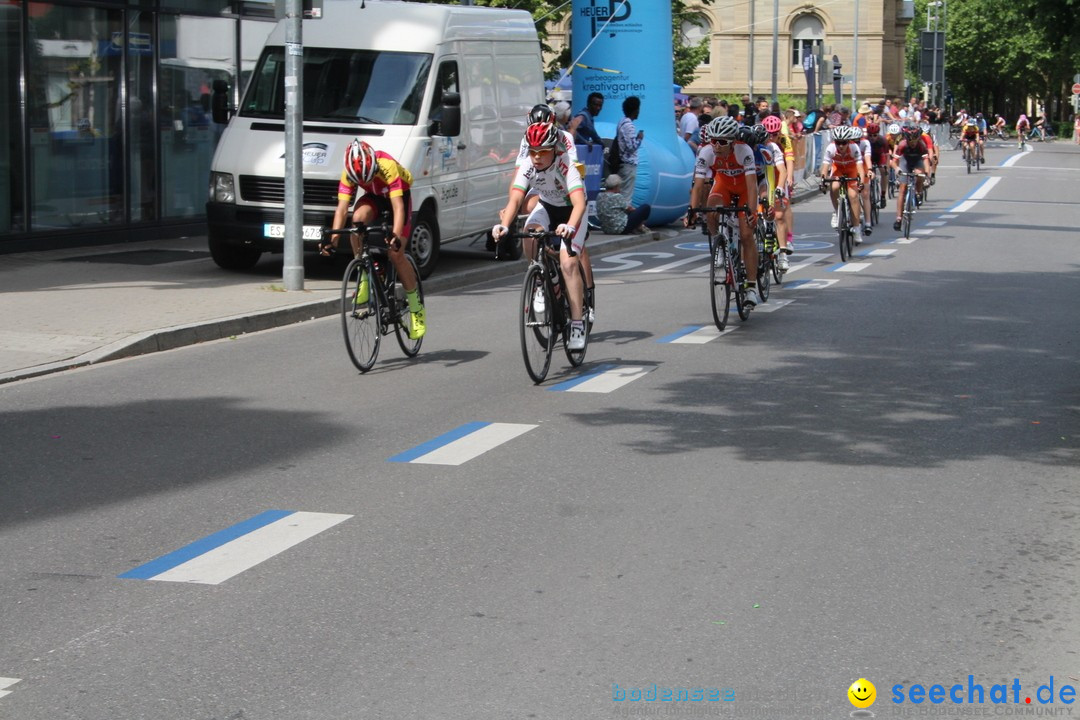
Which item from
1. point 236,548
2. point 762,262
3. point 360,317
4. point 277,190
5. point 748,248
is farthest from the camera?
point 277,190

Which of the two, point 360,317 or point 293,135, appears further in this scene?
point 293,135

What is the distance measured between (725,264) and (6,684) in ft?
30.5

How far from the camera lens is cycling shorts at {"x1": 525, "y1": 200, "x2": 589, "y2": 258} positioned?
10656 mm

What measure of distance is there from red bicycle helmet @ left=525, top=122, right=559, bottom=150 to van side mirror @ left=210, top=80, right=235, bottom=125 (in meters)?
7.37

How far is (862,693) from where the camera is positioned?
4629 mm

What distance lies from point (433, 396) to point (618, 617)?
4.82 m

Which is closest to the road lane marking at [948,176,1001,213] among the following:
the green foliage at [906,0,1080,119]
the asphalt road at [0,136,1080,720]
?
the asphalt road at [0,136,1080,720]

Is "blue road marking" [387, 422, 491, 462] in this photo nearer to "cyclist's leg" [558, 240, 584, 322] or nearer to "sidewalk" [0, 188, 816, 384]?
"cyclist's leg" [558, 240, 584, 322]

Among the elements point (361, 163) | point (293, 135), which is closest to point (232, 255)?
point (293, 135)

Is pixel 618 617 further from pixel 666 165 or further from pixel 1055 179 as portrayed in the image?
pixel 1055 179

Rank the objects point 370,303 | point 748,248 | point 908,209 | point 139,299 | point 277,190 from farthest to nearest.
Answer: point 908,209
point 277,190
point 139,299
point 748,248
point 370,303

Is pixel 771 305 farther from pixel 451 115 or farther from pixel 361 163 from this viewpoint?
pixel 361 163

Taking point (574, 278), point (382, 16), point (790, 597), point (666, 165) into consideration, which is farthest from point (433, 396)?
point (666, 165)

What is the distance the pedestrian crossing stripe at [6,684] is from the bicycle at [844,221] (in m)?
16.6
